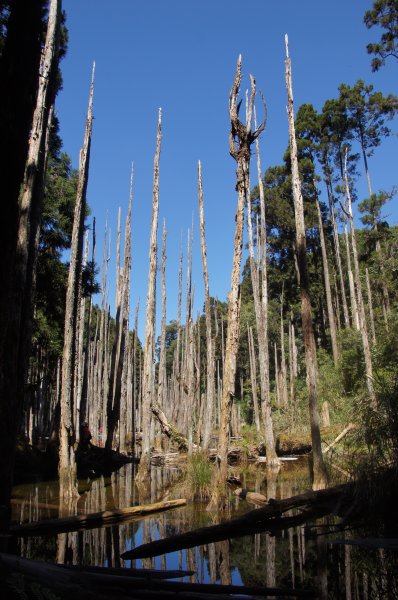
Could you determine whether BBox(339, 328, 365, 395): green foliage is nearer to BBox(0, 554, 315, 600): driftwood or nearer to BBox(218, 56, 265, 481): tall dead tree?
BBox(218, 56, 265, 481): tall dead tree

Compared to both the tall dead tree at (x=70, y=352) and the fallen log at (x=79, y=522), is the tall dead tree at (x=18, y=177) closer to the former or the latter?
the fallen log at (x=79, y=522)

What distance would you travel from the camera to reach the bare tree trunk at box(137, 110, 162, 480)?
40.1ft

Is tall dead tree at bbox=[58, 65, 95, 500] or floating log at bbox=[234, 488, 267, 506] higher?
tall dead tree at bbox=[58, 65, 95, 500]

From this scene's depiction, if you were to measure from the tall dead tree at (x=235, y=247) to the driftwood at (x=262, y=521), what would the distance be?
6.15 ft

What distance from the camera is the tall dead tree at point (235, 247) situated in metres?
8.77

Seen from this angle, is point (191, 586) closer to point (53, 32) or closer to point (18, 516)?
point (18, 516)

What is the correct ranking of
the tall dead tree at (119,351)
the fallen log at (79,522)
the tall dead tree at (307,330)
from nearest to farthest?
the fallen log at (79,522) < the tall dead tree at (307,330) < the tall dead tree at (119,351)

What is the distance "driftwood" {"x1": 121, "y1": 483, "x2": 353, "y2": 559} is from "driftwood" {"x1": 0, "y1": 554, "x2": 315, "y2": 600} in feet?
7.14

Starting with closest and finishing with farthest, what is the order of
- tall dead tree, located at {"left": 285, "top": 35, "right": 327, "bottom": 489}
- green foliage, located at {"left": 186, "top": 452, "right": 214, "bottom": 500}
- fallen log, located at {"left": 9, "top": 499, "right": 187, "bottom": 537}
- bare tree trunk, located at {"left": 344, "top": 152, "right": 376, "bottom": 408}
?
fallen log, located at {"left": 9, "top": 499, "right": 187, "bottom": 537}, bare tree trunk, located at {"left": 344, "top": 152, "right": 376, "bottom": 408}, tall dead tree, located at {"left": 285, "top": 35, "right": 327, "bottom": 489}, green foliage, located at {"left": 186, "top": 452, "right": 214, "bottom": 500}

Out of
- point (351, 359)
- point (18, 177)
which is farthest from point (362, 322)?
point (18, 177)

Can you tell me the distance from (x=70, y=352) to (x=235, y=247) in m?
Result: 4.29

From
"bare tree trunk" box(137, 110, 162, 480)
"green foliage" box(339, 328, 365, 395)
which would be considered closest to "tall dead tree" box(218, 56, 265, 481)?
"bare tree trunk" box(137, 110, 162, 480)

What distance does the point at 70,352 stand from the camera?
10375mm

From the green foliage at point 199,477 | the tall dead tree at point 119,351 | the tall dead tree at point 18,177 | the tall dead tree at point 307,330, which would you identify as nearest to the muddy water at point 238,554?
the green foliage at point 199,477
